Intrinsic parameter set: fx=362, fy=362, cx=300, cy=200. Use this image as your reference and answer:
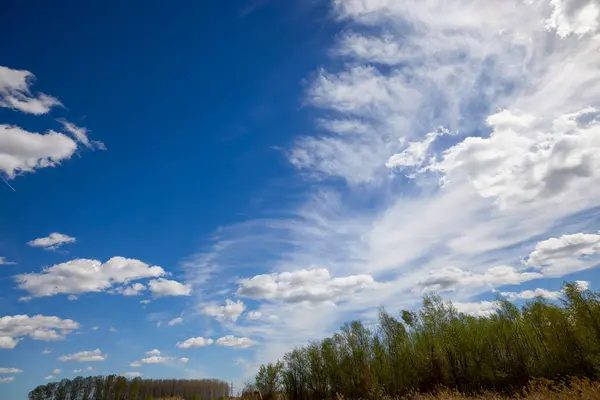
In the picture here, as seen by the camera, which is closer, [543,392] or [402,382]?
[543,392]

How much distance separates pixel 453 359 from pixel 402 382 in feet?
26.6

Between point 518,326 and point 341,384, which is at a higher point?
point 518,326

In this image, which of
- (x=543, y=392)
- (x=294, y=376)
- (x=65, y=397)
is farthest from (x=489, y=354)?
(x=65, y=397)

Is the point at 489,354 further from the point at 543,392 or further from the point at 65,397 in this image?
the point at 65,397

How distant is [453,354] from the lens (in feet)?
152

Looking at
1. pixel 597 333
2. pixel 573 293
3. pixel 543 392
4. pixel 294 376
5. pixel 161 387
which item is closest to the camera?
pixel 543 392

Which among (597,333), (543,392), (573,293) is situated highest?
(573,293)

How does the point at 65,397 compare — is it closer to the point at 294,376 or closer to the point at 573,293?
the point at 294,376

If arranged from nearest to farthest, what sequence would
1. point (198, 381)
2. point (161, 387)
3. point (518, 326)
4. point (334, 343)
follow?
point (518, 326), point (334, 343), point (161, 387), point (198, 381)

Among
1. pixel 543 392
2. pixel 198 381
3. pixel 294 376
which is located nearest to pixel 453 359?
pixel 294 376

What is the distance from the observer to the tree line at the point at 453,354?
37.8 meters

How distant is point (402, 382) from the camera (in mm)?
49562

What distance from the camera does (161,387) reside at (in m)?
127

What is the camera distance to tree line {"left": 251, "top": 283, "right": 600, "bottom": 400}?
3775 centimetres
